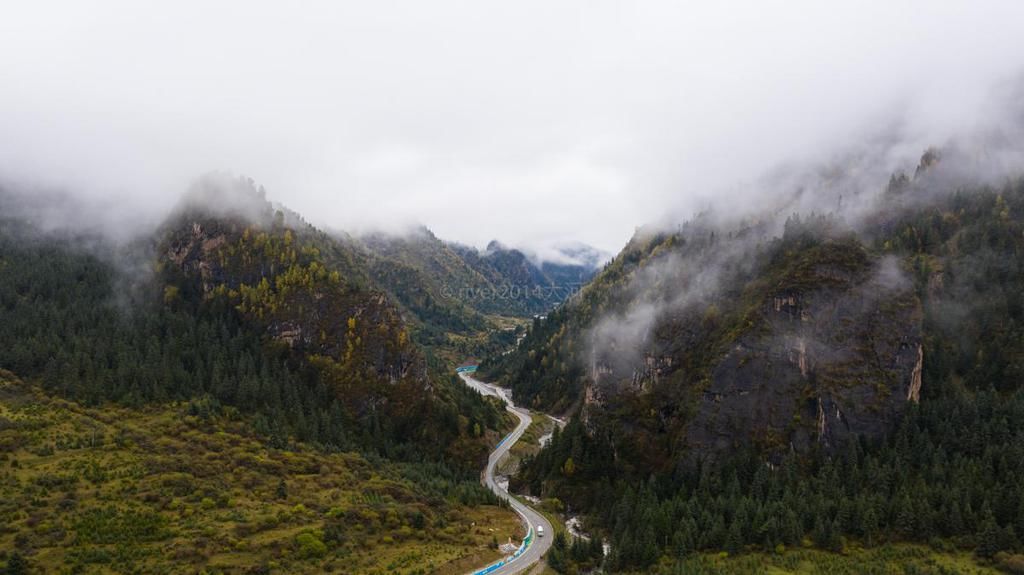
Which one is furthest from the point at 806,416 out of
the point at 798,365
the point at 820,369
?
the point at 798,365

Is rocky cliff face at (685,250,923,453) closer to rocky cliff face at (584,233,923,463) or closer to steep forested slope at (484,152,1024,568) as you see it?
rocky cliff face at (584,233,923,463)

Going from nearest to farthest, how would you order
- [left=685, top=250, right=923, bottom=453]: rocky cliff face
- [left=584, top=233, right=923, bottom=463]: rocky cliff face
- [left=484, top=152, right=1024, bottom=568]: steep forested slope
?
1. [left=484, top=152, right=1024, bottom=568]: steep forested slope
2. [left=685, top=250, right=923, bottom=453]: rocky cliff face
3. [left=584, top=233, right=923, bottom=463]: rocky cliff face

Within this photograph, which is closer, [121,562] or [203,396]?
[121,562]

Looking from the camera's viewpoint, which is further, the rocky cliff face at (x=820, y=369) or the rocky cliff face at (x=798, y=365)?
the rocky cliff face at (x=798, y=365)

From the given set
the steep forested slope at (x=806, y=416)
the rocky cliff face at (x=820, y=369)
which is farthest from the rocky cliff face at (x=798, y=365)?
the steep forested slope at (x=806, y=416)

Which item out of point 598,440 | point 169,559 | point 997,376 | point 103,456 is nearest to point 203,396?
point 103,456

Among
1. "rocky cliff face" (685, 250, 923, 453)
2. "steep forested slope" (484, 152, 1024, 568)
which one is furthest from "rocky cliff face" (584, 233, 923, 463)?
"steep forested slope" (484, 152, 1024, 568)

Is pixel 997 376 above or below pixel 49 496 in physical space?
above

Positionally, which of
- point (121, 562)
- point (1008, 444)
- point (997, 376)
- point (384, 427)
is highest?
point (997, 376)

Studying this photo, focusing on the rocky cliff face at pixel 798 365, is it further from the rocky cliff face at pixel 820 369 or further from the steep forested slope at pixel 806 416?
the steep forested slope at pixel 806 416

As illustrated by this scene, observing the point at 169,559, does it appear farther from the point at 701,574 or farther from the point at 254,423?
the point at 701,574

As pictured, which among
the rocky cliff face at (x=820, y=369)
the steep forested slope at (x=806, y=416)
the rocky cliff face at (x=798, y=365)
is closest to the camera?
the steep forested slope at (x=806, y=416)
